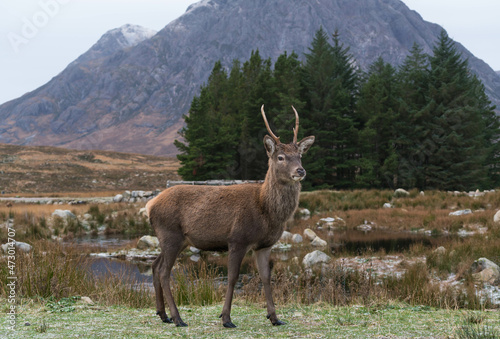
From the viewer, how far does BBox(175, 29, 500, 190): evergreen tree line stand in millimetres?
35906

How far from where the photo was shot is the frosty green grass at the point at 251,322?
16.1 feet

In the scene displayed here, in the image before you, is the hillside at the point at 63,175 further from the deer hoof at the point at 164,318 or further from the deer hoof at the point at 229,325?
the deer hoof at the point at 229,325

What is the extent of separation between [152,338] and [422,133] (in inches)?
1442

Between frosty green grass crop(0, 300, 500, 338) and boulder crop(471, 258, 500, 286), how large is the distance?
4432 mm

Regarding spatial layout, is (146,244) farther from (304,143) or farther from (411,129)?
(411,129)

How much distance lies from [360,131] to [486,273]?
25.3 meters

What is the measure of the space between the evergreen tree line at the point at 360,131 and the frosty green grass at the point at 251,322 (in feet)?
91.5

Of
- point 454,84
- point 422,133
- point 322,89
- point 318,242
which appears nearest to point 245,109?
point 322,89

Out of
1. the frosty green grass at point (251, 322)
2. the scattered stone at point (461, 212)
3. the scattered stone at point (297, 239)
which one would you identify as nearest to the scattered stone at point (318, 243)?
the scattered stone at point (297, 239)

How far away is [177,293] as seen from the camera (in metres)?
7.73

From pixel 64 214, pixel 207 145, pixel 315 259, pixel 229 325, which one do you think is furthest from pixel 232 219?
pixel 207 145

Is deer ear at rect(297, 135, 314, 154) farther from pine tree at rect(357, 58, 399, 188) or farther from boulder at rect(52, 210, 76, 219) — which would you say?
pine tree at rect(357, 58, 399, 188)

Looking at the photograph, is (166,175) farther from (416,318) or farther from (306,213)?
(416,318)

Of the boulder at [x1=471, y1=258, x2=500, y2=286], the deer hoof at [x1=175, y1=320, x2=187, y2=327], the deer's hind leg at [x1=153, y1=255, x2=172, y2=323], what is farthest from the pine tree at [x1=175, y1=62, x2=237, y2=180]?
the deer hoof at [x1=175, y1=320, x2=187, y2=327]
